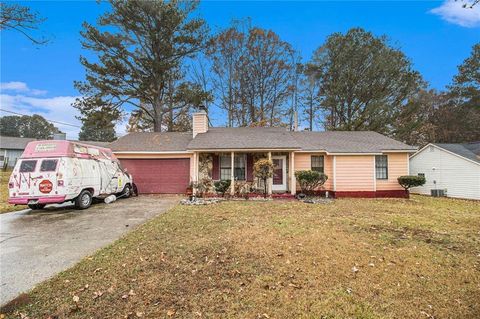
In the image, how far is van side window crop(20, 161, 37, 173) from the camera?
337 inches

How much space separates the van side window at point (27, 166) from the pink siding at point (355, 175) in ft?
43.3

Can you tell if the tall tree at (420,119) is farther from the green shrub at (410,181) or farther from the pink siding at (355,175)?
the pink siding at (355,175)

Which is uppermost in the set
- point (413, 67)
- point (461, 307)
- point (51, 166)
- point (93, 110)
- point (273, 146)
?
point (413, 67)

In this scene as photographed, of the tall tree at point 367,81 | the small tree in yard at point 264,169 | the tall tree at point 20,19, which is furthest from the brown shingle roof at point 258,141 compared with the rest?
the tall tree at point 367,81

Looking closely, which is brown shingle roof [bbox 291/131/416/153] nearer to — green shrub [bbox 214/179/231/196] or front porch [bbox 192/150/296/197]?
front porch [bbox 192/150/296/197]

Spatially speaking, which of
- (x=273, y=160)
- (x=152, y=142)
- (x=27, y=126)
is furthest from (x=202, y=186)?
(x=27, y=126)

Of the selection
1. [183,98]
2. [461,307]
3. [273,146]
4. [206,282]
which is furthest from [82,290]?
[183,98]

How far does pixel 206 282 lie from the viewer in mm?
3570

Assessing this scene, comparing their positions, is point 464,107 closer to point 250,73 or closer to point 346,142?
point 346,142

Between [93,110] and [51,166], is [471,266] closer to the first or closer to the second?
[51,166]

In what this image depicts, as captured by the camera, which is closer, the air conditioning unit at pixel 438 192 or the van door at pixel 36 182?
the van door at pixel 36 182

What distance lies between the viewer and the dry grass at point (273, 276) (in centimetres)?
294

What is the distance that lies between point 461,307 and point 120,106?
71.0 ft

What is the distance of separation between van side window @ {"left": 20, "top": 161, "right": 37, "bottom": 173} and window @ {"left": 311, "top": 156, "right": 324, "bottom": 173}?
12.4 metres
